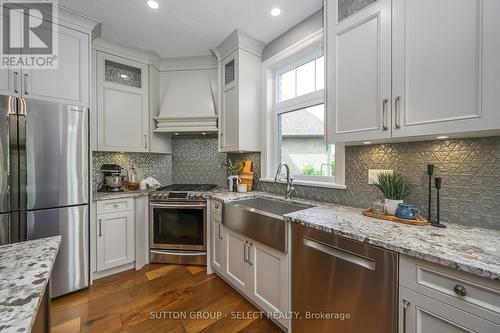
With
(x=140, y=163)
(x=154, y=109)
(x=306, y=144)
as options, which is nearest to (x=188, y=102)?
(x=154, y=109)

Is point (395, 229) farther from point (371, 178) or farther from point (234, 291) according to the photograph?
point (234, 291)

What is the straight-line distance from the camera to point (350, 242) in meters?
1.08

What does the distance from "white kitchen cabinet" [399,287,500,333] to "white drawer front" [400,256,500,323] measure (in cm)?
2

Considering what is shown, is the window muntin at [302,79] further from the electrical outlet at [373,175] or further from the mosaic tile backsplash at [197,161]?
the mosaic tile backsplash at [197,161]

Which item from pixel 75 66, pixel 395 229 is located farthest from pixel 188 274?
pixel 75 66

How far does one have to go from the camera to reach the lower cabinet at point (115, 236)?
7.22ft

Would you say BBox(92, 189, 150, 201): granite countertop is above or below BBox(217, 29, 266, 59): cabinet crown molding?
below

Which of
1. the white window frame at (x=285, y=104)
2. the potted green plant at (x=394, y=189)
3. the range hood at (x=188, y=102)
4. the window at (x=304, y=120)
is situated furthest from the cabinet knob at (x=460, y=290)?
the range hood at (x=188, y=102)

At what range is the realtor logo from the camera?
1705 millimetres

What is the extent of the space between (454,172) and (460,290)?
2.55 ft

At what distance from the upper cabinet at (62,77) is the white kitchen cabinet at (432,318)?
2812 mm

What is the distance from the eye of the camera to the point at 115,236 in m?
2.29

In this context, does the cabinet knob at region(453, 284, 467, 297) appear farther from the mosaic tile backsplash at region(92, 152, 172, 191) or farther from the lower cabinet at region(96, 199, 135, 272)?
the mosaic tile backsplash at region(92, 152, 172, 191)

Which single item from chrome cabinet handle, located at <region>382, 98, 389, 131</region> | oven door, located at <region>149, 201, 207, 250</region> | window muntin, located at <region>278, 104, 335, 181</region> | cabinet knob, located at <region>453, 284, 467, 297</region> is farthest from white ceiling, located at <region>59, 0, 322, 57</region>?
cabinet knob, located at <region>453, 284, 467, 297</region>
